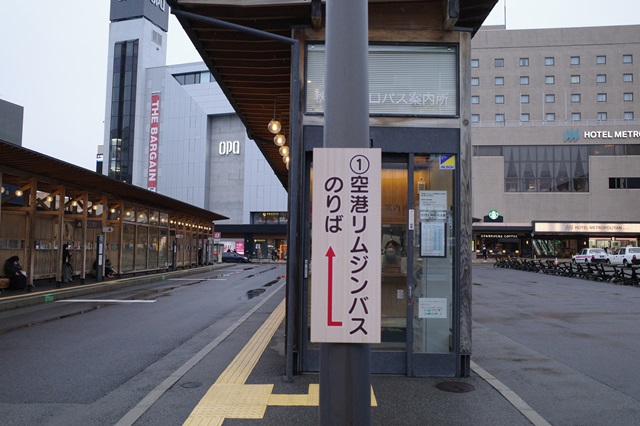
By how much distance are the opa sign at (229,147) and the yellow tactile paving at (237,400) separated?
5529 cm

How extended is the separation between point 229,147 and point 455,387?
5738 cm

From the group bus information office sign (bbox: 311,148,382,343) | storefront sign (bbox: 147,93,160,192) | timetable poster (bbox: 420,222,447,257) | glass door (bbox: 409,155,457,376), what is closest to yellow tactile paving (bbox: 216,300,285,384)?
glass door (bbox: 409,155,457,376)

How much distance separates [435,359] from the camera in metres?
6.54

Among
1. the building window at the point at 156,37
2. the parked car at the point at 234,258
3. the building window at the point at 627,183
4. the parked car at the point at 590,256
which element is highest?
the building window at the point at 156,37

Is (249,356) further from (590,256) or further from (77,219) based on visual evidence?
(590,256)

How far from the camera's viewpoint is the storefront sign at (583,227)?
186 feet

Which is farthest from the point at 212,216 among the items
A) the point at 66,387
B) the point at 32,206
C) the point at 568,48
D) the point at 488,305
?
the point at 568,48

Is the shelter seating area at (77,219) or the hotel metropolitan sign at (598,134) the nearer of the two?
the shelter seating area at (77,219)

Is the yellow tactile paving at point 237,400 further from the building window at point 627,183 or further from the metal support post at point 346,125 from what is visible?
the building window at point 627,183

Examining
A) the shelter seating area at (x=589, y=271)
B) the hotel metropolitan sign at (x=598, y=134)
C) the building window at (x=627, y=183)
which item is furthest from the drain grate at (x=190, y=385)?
the building window at (x=627, y=183)

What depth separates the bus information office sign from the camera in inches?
130

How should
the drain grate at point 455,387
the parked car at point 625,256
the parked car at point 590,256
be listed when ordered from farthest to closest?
the parked car at point 590,256 → the parked car at point 625,256 → the drain grate at point 455,387

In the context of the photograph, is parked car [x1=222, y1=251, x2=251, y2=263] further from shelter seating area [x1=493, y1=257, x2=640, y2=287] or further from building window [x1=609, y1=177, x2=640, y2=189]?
building window [x1=609, y1=177, x2=640, y2=189]

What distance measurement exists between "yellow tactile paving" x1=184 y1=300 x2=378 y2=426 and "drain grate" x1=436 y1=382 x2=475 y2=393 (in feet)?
3.08
